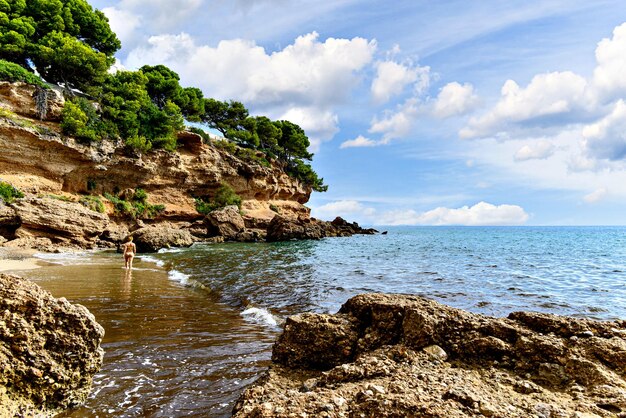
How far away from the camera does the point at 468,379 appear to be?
3145mm

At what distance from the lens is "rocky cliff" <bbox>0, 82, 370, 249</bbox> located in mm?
24469

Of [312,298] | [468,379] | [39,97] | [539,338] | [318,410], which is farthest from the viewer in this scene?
[39,97]

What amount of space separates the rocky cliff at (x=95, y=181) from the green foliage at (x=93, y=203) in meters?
0.27

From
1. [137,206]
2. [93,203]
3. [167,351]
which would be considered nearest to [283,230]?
[137,206]

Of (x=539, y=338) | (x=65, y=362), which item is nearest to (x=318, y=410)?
(x=539, y=338)

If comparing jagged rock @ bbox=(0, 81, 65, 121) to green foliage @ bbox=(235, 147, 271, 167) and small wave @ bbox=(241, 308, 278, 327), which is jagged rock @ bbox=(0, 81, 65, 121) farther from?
small wave @ bbox=(241, 308, 278, 327)

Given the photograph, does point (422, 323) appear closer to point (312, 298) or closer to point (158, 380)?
point (158, 380)

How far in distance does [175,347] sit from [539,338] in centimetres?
554

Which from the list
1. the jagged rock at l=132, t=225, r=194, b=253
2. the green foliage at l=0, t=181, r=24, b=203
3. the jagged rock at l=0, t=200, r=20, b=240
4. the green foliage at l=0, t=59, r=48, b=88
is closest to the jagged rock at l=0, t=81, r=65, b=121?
the green foliage at l=0, t=59, r=48, b=88

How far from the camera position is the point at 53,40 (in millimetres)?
35500

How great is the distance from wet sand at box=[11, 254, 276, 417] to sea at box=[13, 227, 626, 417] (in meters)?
0.02

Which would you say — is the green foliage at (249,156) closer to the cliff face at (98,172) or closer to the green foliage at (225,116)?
the cliff face at (98,172)

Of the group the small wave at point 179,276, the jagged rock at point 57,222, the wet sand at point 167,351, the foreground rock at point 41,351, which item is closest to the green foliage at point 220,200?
the jagged rock at point 57,222

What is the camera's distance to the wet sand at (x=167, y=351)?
4215 mm
